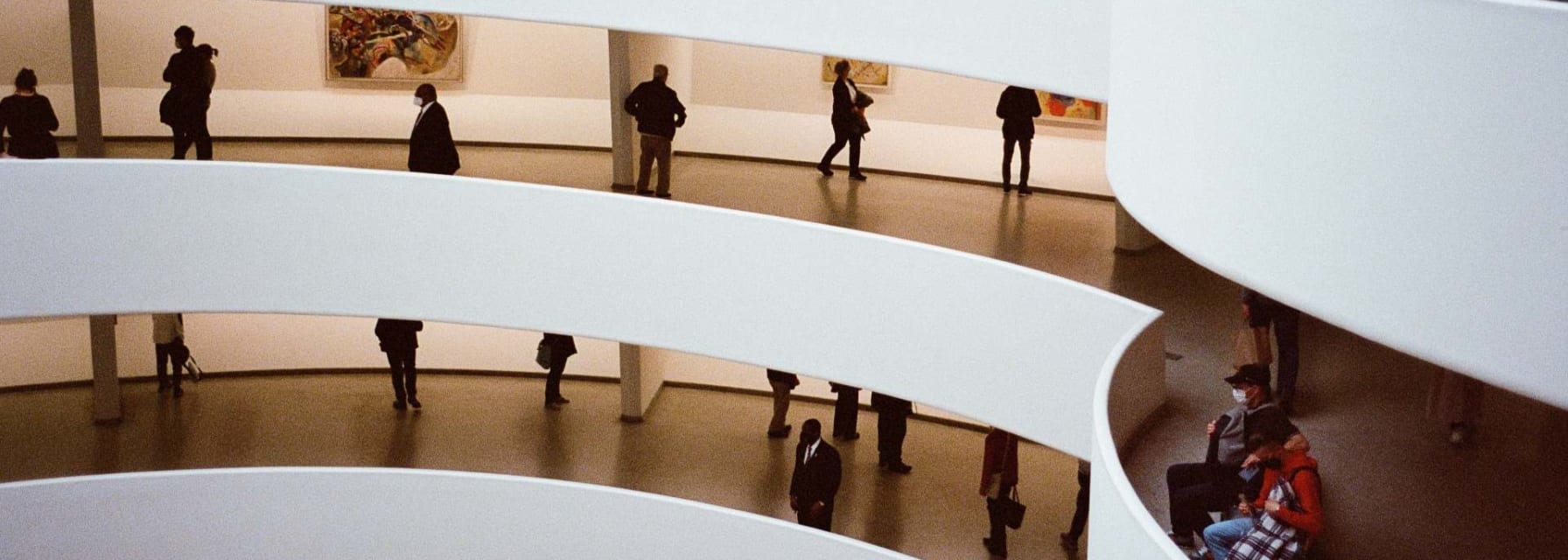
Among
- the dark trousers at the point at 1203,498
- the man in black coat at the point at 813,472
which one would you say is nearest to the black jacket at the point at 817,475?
the man in black coat at the point at 813,472

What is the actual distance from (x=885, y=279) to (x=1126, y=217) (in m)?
4.15

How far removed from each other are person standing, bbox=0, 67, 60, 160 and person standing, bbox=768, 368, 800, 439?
9.12 m

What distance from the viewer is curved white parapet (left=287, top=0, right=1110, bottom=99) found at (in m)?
12.3

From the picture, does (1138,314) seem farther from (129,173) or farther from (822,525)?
(129,173)

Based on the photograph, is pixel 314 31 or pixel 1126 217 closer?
pixel 1126 217

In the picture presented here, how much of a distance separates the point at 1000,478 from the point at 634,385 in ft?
19.5

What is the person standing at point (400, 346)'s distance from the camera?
65.2 feet

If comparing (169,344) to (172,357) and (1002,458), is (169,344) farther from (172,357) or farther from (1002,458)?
(1002,458)

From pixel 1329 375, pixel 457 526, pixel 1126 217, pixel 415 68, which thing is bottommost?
pixel 457 526

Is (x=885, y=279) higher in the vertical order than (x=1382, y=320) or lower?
lower

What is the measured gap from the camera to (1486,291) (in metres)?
5.93

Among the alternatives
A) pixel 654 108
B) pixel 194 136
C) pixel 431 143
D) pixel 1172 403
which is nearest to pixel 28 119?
pixel 194 136

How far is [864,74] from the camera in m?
22.8

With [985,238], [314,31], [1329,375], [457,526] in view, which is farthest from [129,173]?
[1329,375]
